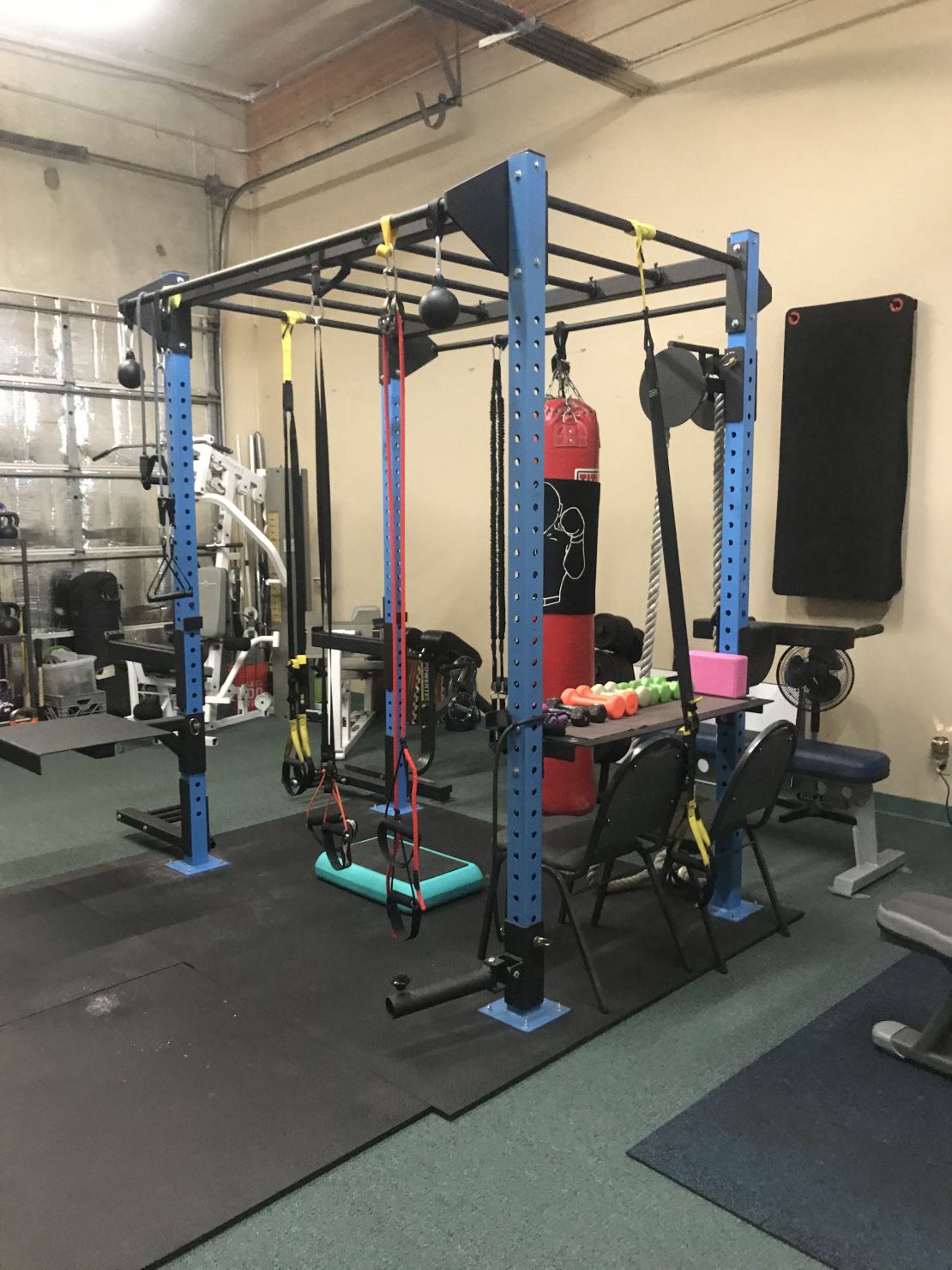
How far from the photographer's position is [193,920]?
3.24m

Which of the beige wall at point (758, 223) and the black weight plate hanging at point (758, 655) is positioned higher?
the beige wall at point (758, 223)

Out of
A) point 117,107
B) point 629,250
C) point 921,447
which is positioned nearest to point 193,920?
point 921,447

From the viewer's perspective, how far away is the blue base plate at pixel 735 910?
3.23 metres

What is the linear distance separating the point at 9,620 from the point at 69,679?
50 centimetres

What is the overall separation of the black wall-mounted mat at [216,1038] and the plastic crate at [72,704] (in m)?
2.59

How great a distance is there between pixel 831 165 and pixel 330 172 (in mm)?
3880

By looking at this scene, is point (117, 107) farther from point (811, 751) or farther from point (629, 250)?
point (811, 751)

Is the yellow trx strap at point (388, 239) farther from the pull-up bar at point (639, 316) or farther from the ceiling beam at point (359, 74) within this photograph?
the ceiling beam at point (359, 74)

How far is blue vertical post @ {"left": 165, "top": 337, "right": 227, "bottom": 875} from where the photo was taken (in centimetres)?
359

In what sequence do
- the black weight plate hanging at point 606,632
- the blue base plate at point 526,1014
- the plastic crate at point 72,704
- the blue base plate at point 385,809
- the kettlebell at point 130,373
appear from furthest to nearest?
the plastic crate at point 72,704 < the black weight plate hanging at point 606,632 < the blue base plate at point 385,809 < the kettlebell at point 130,373 < the blue base plate at point 526,1014

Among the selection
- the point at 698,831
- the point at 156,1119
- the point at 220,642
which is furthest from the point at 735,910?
the point at 220,642

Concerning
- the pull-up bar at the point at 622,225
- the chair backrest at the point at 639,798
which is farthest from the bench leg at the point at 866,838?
the pull-up bar at the point at 622,225

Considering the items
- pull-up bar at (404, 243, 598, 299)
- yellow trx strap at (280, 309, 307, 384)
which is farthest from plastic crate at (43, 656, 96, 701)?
pull-up bar at (404, 243, 598, 299)

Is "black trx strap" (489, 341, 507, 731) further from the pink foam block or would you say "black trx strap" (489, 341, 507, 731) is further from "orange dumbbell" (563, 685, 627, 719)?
the pink foam block
